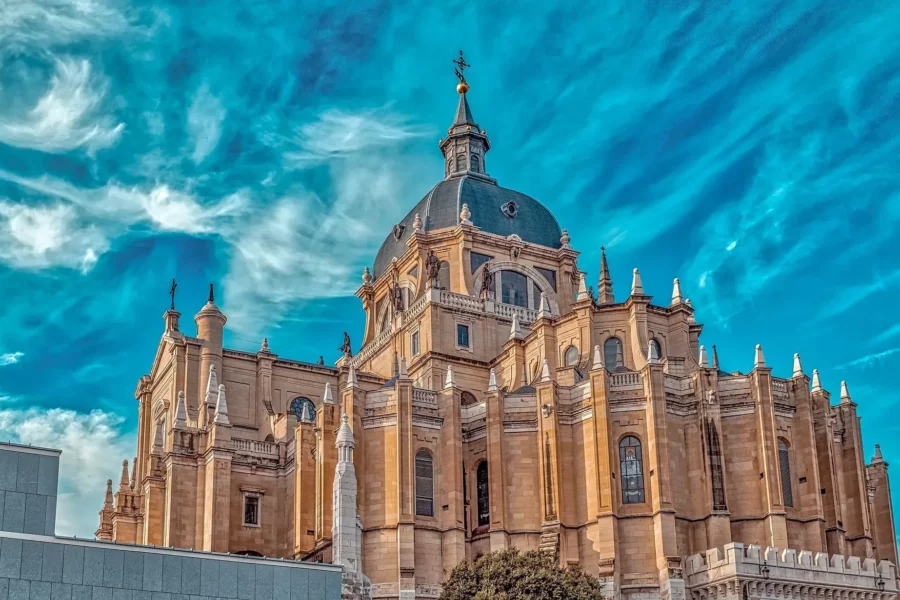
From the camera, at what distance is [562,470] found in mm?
62625

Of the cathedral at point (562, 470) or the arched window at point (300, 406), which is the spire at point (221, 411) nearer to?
the cathedral at point (562, 470)

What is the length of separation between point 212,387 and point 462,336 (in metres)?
15.1

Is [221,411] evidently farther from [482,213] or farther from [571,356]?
[482,213]

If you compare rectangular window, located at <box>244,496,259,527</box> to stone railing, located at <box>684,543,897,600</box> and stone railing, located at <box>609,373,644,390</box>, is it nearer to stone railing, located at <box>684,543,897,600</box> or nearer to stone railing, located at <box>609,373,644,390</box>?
stone railing, located at <box>609,373,644,390</box>

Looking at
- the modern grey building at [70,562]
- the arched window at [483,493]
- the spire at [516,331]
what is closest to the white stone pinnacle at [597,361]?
the arched window at [483,493]

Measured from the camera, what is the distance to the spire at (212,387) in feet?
236

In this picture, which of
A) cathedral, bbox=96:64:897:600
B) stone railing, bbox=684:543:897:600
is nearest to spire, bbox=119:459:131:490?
cathedral, bbox=96:64:897:600

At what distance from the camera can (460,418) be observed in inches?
2554

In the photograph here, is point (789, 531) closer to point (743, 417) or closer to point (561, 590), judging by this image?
point (743, 417)

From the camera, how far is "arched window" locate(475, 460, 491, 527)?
64250 millimetres

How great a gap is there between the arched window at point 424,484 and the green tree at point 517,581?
26.1 feet

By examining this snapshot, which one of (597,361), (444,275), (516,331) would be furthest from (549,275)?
(597,361)

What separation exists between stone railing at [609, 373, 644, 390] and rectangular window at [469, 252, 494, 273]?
20.2 metres

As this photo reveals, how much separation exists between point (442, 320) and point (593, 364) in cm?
1526
